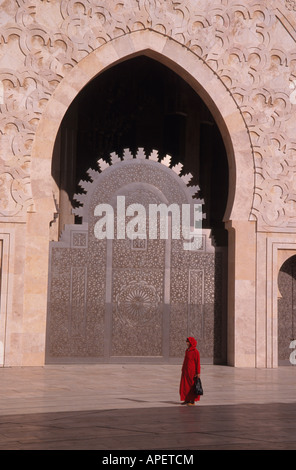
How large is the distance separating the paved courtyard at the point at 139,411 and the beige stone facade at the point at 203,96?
1.23 metres

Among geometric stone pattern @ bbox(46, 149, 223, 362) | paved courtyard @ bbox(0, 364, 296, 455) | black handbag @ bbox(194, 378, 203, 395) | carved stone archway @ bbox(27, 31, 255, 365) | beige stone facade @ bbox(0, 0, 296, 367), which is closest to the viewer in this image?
paved courtyard @ bbox(0, 364, 296, 455)

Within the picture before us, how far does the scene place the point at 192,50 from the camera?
1342cm

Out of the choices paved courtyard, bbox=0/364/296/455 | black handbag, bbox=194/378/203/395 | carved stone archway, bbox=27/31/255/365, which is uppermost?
carved stone archway, bbox=27/31/255/365

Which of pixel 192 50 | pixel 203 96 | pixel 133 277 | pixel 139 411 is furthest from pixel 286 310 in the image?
pixel 139 411

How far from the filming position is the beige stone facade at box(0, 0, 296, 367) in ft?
41.2

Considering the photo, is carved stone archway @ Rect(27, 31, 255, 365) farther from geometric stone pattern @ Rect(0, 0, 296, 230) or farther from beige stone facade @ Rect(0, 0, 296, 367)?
geometric stone pattern @ Rect(0, 0, 296, 230)

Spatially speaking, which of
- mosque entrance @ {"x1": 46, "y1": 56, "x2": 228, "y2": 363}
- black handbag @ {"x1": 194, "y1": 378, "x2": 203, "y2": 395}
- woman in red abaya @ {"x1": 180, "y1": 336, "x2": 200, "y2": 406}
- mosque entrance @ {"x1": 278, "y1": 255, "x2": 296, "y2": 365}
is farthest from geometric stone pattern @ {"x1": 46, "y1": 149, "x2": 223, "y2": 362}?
black handbag @ {"x1": 194, "y1": 378, "x2": 203, "y2": 395}

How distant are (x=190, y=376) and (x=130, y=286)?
4.96 metres

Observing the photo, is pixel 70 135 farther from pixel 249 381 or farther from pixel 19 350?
pixel 249 381

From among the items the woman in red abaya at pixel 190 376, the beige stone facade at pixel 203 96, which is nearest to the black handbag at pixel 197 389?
the woman in red abaya at pixel 190 376

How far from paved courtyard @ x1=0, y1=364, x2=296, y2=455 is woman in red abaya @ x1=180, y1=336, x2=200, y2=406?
13 centimetres

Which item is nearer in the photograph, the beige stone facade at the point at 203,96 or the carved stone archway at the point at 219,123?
the beige stone facade at the point at 203,96

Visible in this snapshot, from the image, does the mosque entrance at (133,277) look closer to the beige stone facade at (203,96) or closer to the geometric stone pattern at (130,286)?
the geometric stone pattern at (130,286)

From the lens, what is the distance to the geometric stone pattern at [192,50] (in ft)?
41.4
